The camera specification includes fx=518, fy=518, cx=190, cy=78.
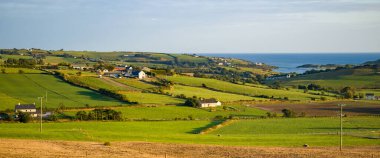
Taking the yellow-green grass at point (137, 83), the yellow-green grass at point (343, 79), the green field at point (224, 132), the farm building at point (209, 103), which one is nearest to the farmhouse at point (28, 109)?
the green field at point (224, 132)

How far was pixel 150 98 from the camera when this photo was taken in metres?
93.6

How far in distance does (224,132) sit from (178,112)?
20.3 m

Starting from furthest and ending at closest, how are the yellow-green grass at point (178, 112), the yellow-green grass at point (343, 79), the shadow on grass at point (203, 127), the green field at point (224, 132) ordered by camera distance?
the yellow-green grass at point (343, 79)
the yellow-green grass at point (178, 112)
the shadow on grass at point (203, 127)
the green field at point (224, 132)

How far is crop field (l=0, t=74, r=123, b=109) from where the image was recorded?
84.4 meters

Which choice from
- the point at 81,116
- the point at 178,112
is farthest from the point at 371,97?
the point at 81,116

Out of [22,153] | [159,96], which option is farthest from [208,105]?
[22,153]

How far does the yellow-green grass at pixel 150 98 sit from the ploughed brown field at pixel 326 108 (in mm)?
15574

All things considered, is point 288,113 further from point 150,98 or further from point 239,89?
point 239,89

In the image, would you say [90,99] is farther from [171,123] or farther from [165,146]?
[165,146]

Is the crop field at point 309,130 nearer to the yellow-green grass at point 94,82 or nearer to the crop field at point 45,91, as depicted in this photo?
the crop field at point 45,91

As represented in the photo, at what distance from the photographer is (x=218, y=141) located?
174ft

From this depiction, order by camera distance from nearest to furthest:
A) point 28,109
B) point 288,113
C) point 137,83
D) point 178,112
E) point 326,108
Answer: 1. point 28,109
2. point 178,112
3. point 288,113
4. point 326,108
5. point 137,83

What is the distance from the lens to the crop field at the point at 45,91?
3322 inches

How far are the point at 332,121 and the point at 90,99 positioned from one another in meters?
40.5
